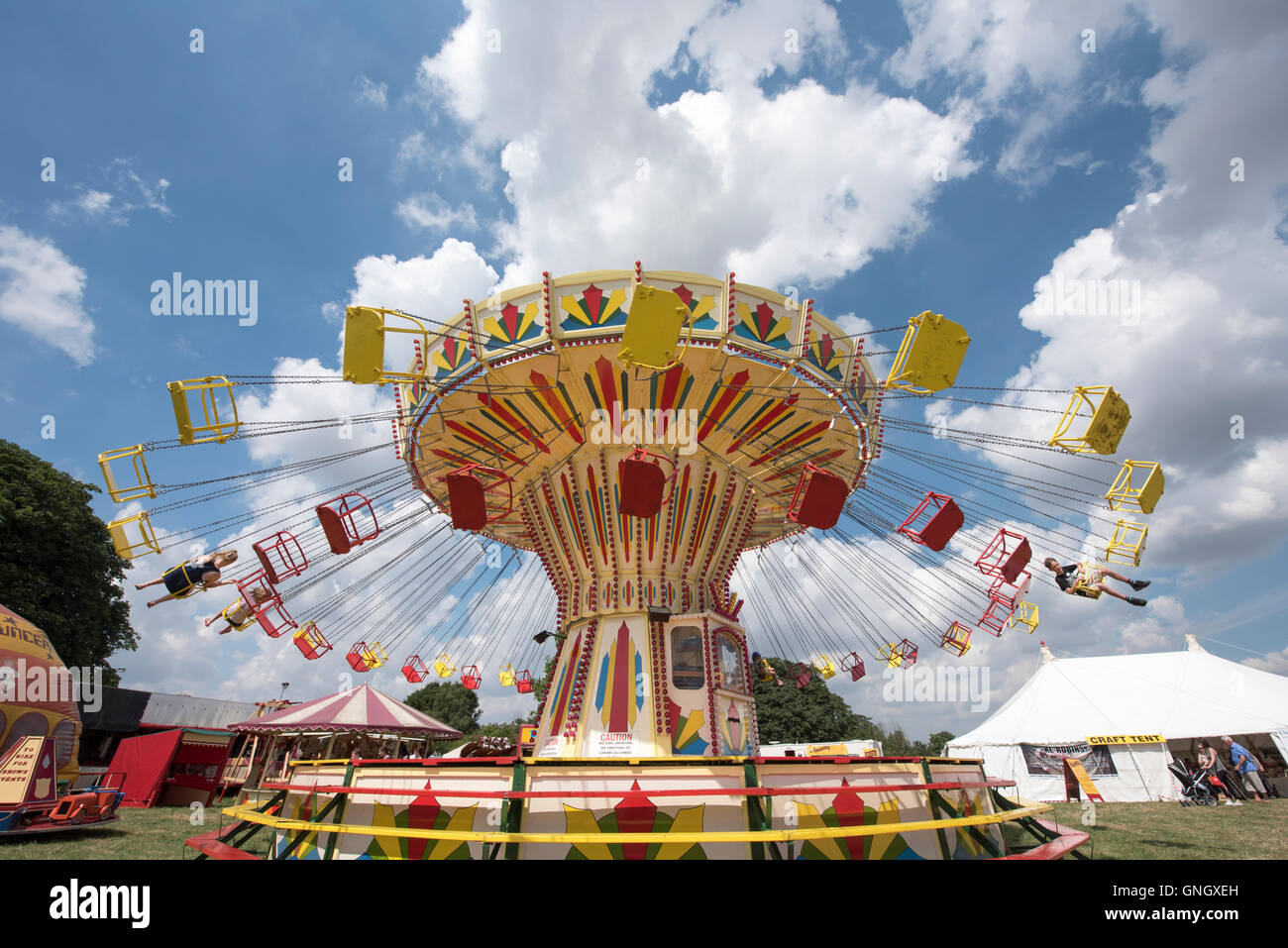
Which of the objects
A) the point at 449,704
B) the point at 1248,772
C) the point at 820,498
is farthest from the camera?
the point at 449,704

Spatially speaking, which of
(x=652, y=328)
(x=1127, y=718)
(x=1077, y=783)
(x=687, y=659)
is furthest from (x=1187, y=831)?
(x=652, y=328)

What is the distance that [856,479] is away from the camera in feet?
47.8

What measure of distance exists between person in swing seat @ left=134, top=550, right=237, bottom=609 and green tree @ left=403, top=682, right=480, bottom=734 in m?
59.1

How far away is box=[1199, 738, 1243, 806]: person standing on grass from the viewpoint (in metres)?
16.7

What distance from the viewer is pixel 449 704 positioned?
66.1 m

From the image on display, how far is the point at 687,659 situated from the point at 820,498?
13.0ft

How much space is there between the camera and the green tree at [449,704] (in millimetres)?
65000

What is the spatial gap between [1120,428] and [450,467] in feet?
39.7

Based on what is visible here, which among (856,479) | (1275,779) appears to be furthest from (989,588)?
(1275,779)

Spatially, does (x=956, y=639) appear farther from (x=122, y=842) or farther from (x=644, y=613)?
(x=122, y=842)

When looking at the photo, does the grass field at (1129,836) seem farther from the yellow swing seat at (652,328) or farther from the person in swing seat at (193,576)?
the yellow swing seat at (652,328)
